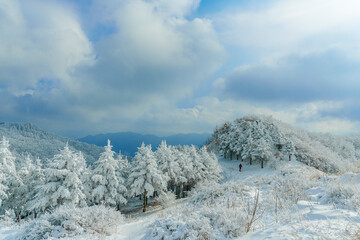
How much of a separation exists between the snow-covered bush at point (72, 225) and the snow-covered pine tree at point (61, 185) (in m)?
16.8

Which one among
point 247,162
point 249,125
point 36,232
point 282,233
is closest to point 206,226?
point 282,233

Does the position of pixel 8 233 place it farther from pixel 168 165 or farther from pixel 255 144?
pixel 255 144

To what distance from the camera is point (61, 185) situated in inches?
830

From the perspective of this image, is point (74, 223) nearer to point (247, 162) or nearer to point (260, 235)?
point (260, 235)

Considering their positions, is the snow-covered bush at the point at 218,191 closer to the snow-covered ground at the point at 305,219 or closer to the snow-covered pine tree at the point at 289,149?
the snow-covered ground at the point at 305,219

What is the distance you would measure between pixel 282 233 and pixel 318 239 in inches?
25.8

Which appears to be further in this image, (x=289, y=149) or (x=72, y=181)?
(x=289, y=149)

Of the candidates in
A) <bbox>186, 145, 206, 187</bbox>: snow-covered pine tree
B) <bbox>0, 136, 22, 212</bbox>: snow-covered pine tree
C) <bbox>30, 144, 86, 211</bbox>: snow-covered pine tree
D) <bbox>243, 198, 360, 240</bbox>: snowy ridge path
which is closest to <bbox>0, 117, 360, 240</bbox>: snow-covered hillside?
<bbox>243, 198, 360, 240</bbox>: snowy ridge path

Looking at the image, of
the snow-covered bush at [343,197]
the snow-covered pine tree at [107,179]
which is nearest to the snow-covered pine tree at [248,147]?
the snow-covered pine tree at [107,179]

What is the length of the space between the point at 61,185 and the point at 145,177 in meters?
11.5

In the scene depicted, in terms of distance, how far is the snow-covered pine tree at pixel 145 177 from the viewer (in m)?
28.4

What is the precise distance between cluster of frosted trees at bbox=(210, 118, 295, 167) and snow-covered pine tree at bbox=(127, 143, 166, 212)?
3199cm

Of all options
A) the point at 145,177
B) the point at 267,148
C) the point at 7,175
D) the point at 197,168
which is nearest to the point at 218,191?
the point at 145,177

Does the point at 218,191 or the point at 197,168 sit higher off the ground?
the point at 218,191
